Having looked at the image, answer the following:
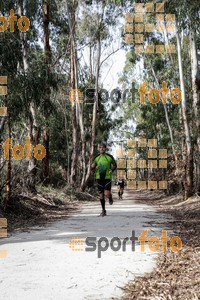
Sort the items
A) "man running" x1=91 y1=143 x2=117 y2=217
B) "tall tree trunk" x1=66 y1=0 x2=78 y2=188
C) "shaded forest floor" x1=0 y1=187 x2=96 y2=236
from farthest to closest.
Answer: "tall tree trunk" x1=66 y1=0 x2=78 y2=188
"man running" x1=91 y1=143 x2=117 y2=217
"shaded forest floor" x1=0 y1=187 x2=96 y2=236

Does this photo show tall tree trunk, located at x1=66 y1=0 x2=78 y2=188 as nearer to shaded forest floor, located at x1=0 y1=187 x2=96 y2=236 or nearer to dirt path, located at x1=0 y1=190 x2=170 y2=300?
shaded forest floor, located at x1=0 y1=187 x2=96 y2=236

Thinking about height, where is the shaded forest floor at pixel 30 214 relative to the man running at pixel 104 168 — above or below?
below

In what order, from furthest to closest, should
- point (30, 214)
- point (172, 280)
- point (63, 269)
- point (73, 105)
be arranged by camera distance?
point (73, 105) < point (30, 214) < point (63, 269) < point (172, 280)

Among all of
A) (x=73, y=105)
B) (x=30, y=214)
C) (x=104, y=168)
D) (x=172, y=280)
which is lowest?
(x=30, y=214)

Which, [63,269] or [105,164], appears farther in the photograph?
[105,164]

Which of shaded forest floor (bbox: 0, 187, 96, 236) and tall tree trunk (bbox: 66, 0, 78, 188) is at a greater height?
tall tree trunk (bbox: 66, 0, 78, 188)

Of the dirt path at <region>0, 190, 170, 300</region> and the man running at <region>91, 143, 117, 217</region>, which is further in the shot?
the man running at <region>91, 143, 117, 217</region>

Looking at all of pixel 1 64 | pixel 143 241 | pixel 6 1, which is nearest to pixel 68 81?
pixel 6 1

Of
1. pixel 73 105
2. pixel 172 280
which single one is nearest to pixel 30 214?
pixel 172 280

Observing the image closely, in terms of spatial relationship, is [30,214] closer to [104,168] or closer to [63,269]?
[104,168]

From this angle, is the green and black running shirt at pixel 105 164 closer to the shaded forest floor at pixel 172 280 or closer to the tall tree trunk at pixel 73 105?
the shaded forest floor at pixel 172 280

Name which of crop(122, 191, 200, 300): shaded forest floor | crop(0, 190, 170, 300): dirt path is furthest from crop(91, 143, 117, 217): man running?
crop(122, 191, 200, 300): shaded forest floor

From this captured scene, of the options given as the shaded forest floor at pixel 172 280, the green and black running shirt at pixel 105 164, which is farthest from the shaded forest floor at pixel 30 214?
the shaded forest floor at pixel 172 280

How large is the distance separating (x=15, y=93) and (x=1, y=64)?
2.77 ft
